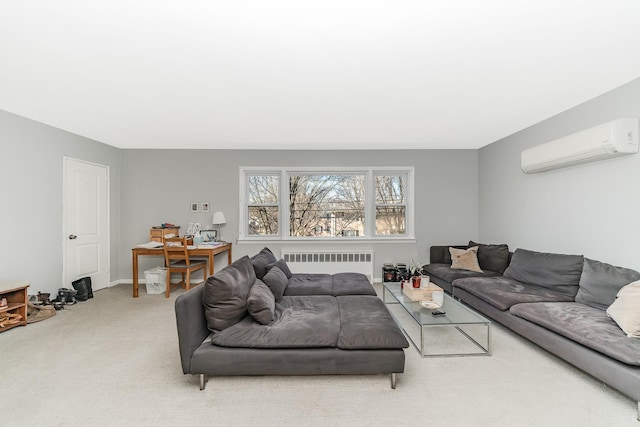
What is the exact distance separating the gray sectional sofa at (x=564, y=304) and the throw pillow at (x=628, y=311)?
0.06 m

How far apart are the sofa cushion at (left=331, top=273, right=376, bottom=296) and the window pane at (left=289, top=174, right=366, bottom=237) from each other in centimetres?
155

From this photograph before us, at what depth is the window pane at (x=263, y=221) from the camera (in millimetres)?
5336

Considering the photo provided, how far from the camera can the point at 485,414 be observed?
180cm

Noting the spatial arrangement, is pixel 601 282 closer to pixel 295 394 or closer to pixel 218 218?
pixel 295 394

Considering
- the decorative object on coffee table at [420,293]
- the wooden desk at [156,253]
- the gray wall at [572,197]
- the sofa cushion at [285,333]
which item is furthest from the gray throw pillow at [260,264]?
the gray wall at [572,197]

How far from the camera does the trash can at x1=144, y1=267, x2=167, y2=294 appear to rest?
14.7 feet

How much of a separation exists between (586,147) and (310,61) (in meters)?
2.91

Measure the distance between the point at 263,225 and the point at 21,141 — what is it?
11.0 ft

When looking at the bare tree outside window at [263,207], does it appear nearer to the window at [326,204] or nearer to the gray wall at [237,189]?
the window at [326,204]

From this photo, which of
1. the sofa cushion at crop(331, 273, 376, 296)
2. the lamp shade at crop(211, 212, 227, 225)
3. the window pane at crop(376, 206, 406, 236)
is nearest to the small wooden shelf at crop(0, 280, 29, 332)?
the lamp shade at crop(211, 212, 227, 225)

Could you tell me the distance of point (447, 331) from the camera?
306 cm

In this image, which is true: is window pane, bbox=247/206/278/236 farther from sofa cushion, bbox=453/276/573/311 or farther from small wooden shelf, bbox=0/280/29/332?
sofa cushion, bbox=453/276/573/311

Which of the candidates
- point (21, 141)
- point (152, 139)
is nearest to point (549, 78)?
point (152, 139)

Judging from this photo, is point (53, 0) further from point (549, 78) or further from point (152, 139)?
point (549, 78)
